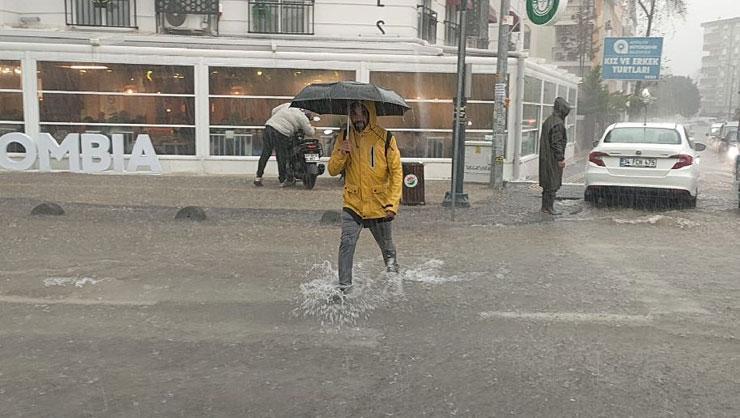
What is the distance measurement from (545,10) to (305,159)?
18.6 ft

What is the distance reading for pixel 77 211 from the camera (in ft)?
35.6

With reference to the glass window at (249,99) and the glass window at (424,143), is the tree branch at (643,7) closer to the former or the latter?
the glass window at (424,143)

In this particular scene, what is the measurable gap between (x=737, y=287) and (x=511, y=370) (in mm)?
3539

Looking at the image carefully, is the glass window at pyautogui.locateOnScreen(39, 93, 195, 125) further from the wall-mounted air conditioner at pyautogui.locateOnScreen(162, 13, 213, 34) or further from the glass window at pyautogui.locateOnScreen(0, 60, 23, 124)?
the wall-mounted air conditioner at pyautogui.locateOnScreen(162, 13, 213, 34)

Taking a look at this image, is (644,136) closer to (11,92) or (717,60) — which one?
(11,92)

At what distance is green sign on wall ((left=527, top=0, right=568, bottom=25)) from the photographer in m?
14.0

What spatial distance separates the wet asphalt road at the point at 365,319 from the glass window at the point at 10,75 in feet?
21.2

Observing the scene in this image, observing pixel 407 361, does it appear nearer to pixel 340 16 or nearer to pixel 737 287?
pixel 737 287

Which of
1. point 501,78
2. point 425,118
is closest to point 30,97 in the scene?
point 425,118

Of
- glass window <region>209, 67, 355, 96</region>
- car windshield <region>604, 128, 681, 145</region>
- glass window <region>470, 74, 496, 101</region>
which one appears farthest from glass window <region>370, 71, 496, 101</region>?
car windshield <region>604, 128, 681, 145</region>

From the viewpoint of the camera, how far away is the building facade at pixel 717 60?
5124 inches

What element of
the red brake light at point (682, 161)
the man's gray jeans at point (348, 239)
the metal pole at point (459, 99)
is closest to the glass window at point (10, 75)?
the metal pole at point (459, 99)

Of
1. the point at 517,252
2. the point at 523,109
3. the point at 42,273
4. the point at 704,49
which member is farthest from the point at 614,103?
the point at 704,49

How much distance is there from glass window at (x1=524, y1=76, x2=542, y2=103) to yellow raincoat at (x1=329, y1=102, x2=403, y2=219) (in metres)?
11.2
